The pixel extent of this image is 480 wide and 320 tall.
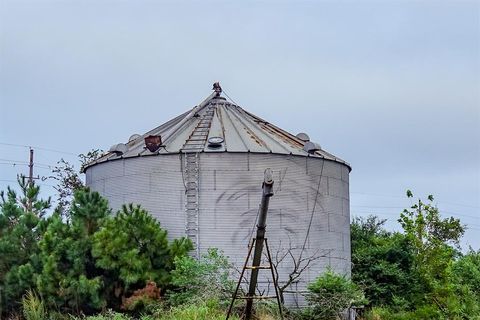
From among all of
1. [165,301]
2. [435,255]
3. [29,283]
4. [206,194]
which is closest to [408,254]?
[435,255]

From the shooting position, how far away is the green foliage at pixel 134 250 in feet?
79.8

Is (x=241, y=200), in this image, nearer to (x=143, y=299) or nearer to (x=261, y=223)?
(x=143, y=299)

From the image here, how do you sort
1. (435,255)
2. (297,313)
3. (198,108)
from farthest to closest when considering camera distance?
(435,255) < (198,108) < (297,313)

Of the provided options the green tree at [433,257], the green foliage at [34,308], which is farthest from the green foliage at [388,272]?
the green foliage at [34,308]

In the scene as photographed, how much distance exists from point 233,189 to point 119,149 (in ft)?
14.3

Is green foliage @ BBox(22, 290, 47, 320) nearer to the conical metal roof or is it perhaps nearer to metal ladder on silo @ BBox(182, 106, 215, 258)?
metal ladder on silo @ BBox(182, 106, 215, 258)

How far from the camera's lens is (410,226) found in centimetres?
3550

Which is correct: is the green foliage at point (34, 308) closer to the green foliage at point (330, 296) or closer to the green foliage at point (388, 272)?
the green foliage at point (330, 296)

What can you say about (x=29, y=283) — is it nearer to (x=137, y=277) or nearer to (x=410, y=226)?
(x=137, y=277)

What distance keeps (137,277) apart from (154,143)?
17.5 ft

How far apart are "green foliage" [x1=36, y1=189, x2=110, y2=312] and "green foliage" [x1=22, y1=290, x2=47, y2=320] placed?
0.81ft

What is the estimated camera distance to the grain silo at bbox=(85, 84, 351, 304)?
26.9m

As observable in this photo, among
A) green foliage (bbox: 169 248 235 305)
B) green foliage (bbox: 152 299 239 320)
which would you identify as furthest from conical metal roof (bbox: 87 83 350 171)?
green foliage (bbox: 152 299 239 320)

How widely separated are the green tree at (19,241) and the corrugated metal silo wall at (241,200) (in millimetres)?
2909
